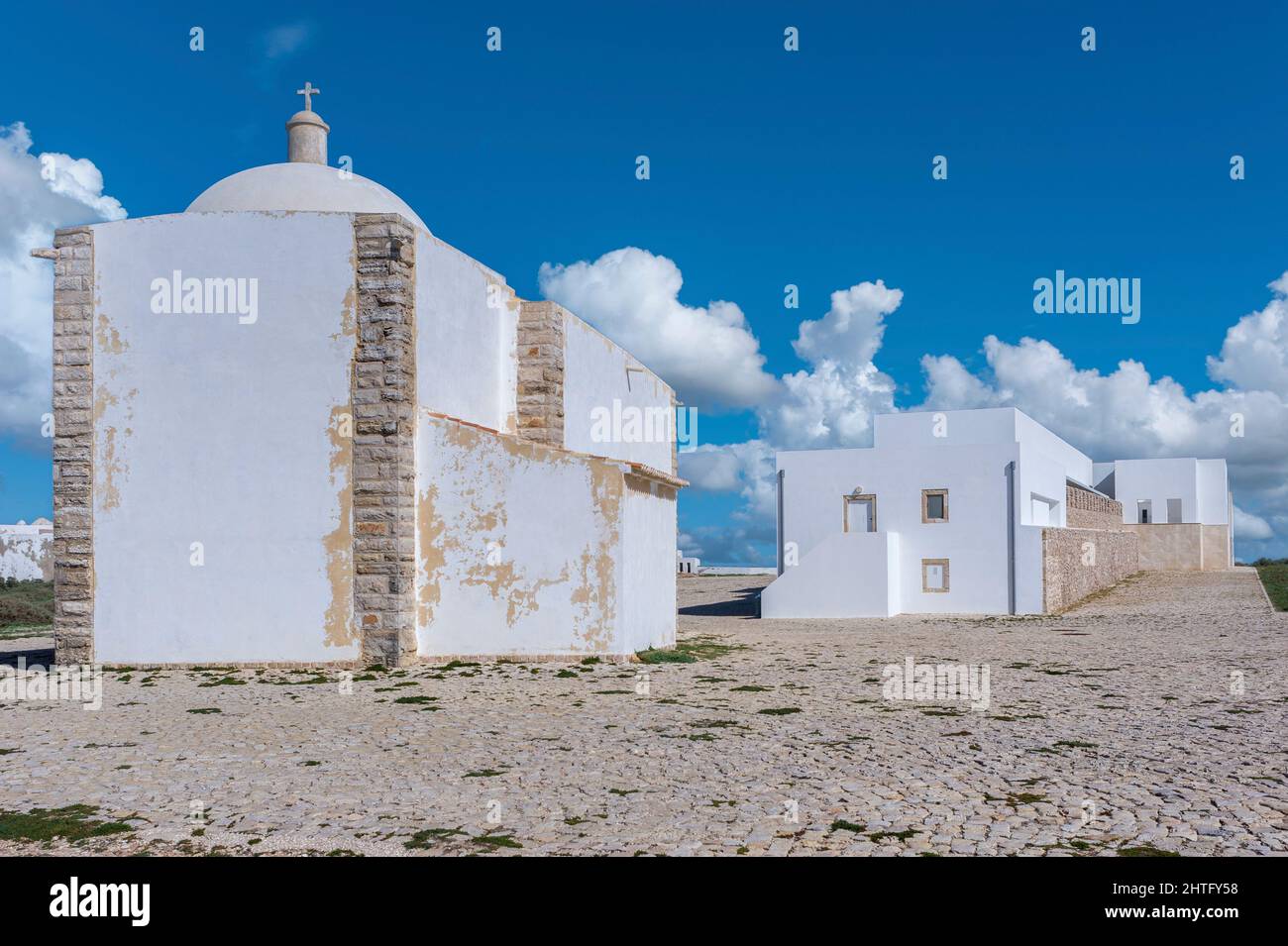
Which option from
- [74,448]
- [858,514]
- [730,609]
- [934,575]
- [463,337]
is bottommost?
[730,609]

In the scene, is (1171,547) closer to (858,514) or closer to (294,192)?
(858,514)

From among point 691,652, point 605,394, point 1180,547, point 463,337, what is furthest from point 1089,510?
point 463,337

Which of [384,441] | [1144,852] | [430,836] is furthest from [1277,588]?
[430,836]

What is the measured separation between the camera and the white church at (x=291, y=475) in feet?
49.0

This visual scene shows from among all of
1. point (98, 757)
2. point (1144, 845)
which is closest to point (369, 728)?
point (98, 757)

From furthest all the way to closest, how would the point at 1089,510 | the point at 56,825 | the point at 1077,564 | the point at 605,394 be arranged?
the point at 1089,510, the point at 1077,564, the point at 605,394, the point at 56,825

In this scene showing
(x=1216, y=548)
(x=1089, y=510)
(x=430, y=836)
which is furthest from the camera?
(x=1216, y=548)

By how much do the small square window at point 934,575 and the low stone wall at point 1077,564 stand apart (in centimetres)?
272

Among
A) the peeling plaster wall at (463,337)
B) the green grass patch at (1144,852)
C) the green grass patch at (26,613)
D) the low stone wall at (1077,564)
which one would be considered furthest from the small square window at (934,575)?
the green grass patch at (1144,852)

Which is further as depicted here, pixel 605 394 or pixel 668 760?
pixel 605 394

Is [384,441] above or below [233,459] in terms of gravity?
above

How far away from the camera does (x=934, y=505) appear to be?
97.7ft

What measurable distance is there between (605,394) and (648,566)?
5.12 m

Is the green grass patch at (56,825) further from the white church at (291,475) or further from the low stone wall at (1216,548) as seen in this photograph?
the low stone wall at (1216,548)
